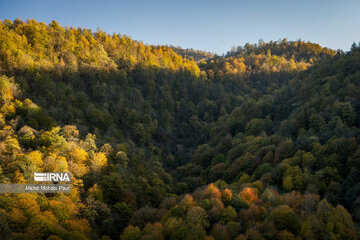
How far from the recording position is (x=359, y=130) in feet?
215

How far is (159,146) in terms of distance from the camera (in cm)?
10438

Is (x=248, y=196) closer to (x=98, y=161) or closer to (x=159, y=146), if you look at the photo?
(x=98, y=161)

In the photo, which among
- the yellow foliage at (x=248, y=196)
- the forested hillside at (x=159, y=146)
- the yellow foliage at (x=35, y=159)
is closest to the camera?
the forested hillside at (x=159, y=146)

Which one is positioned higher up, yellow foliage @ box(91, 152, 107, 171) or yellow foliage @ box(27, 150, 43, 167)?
yellow foliage @ box(27, 150, 43, 167)

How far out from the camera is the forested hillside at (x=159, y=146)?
3888 cm

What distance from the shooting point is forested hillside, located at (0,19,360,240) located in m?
38.9

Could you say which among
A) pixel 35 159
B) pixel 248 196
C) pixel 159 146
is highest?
pixel 35 159

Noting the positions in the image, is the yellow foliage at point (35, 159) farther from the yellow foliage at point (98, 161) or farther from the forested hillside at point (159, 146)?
the yellow foliage at point (98, 161)

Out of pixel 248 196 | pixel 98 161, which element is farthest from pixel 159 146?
pixel 248 196

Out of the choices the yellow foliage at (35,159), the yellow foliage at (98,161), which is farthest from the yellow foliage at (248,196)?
the yellow foliage at (35,159)

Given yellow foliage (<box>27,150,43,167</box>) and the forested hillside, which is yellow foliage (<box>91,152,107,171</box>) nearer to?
the forested hillside

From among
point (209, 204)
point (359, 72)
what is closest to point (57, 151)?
point (209, 204)

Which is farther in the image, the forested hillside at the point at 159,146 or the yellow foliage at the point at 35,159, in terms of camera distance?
the yellow foliage at the point at 35,159

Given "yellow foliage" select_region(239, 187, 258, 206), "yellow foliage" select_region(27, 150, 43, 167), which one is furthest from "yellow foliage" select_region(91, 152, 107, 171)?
"yellow foliage" select_region(239, 187, 258, 206)
